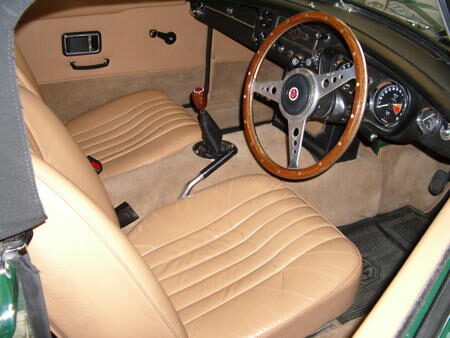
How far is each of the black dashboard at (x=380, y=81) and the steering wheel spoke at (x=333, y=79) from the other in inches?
4.4

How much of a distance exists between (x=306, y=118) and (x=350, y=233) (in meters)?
0.79

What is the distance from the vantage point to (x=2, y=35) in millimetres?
507

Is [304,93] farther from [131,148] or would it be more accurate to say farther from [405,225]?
[405,225]

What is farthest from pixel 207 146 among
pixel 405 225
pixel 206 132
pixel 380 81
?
pixel 405 225

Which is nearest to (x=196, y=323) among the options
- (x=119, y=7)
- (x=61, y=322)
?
(x=61, y=322)

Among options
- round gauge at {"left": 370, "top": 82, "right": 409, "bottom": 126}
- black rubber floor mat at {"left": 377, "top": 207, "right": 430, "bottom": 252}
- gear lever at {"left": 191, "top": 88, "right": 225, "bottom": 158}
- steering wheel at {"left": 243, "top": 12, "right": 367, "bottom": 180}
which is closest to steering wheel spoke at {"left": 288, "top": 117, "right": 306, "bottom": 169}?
steering wheel at {"left": 243, "top": 12, "right": 367, "bottom": 180}

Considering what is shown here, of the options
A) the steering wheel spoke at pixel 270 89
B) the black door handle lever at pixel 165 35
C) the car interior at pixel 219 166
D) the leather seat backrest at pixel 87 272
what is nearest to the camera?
the leather seat backrest at pixel 87 272

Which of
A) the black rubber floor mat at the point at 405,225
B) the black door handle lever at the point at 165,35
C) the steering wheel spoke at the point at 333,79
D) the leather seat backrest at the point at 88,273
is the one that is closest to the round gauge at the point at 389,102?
the steering wheel spoke at the point at 333,79

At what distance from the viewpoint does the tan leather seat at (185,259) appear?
2.15 feet

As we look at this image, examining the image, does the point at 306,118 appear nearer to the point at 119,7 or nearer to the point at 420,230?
the point at 420,230

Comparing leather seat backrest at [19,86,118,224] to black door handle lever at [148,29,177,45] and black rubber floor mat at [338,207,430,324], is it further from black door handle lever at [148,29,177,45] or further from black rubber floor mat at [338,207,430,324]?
black door handle lever at [148,29,177,45]

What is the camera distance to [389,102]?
129cm

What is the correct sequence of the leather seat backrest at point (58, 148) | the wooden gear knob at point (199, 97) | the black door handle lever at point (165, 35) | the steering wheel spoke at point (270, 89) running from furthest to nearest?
the black door handle lever at point (165, 35)
the wooden gear knob at point (199, 97)
the steering wheel spoke at point (270, 89)
the leather seat backrest at point (58, 148)

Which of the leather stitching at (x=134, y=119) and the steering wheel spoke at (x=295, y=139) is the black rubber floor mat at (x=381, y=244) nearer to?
the steering wheel spoke at (x=295, y=139)
